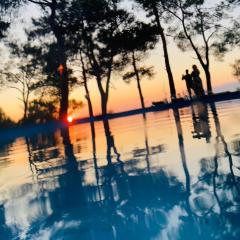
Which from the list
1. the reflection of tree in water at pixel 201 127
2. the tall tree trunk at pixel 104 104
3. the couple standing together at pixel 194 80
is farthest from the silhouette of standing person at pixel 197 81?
the tall tree trunk at pixel 104 104

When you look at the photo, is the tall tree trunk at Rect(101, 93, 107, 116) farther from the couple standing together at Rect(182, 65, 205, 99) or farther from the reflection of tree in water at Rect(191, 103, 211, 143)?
the reflection of tree in water at Rect(191, 103, 211, 143)

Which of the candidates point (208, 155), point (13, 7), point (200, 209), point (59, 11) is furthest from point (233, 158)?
point (13, 7)

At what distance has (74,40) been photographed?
2814 centimetres

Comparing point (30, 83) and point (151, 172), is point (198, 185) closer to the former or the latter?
point (151, 172)

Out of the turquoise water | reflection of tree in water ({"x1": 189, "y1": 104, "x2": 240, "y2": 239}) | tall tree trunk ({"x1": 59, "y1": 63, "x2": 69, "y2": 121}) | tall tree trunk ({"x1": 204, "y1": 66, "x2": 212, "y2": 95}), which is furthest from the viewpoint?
tall tree trunk ({"x1": 204, "y1": 66, "x2": 212, "y2": 95})

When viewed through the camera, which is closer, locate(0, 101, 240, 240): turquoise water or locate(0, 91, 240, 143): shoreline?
locate(0, 101, 240, 240): turquoise water

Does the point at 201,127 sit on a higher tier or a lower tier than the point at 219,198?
higher

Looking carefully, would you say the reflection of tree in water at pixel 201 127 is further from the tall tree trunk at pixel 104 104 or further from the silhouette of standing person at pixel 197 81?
the tall tree trunk at pixel 104 104

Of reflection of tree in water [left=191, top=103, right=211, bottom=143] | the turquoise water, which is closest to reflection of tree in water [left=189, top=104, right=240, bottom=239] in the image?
the turquoise water

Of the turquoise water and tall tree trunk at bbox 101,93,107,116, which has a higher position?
tall tree trunk at bbox 101,93,107,116

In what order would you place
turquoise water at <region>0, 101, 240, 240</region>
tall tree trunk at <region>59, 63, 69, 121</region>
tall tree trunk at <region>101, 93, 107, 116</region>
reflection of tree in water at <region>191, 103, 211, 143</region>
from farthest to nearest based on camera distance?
tall tree trunk at <region>101, 93, 107, 116</region>, tall tree trunk at <region>59, 63, 69, 121</region>, reflection of tree in water at <region>191, 103, 211, 143</region>, turquoise water at <region>0, 101, 240, 240</region>

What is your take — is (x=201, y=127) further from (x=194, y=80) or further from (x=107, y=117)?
(x=107, y=117)

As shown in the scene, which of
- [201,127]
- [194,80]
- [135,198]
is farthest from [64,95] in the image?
[135,198]

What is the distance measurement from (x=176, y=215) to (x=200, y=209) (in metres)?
0.16
